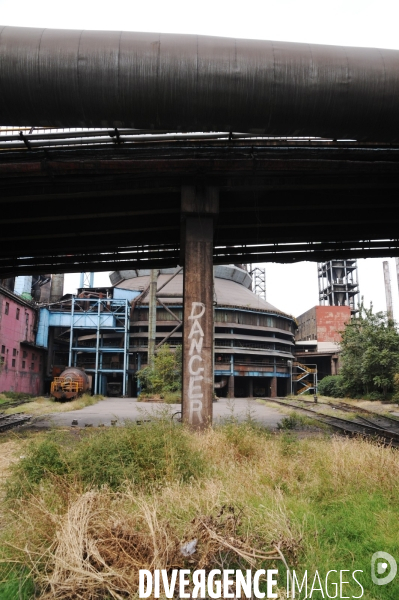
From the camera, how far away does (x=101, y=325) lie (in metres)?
52.6

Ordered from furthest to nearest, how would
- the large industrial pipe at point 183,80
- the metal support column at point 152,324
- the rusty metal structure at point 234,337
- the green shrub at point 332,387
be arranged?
the rusty metal structure at point 234,337 → the metal support column at point 152,324 → the green shrub at point 332,387 → the large industrial pipe at point 183,80

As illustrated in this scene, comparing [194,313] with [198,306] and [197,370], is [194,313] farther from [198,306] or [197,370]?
[197,370]

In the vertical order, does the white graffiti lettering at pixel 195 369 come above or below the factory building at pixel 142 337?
below

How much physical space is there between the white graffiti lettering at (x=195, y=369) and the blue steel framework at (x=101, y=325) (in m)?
40.5

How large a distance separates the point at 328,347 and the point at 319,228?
217ft

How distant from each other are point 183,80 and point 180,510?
25.6ft

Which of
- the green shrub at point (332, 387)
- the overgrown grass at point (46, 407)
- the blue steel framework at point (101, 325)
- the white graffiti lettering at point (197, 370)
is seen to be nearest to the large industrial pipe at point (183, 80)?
the white graffiti lettering at point (197, 370)

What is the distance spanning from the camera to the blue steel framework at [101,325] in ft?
170

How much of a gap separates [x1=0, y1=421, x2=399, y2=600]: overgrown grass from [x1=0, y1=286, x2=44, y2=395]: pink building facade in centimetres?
3514

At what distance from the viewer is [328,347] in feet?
259

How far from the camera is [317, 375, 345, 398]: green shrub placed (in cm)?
4347

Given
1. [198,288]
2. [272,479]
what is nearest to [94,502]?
[272,479]

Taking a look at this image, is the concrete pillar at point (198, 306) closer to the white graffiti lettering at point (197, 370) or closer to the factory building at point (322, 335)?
the white graffiti lettering at point (197, 370)

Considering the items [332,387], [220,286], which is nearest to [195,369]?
[332,387]
